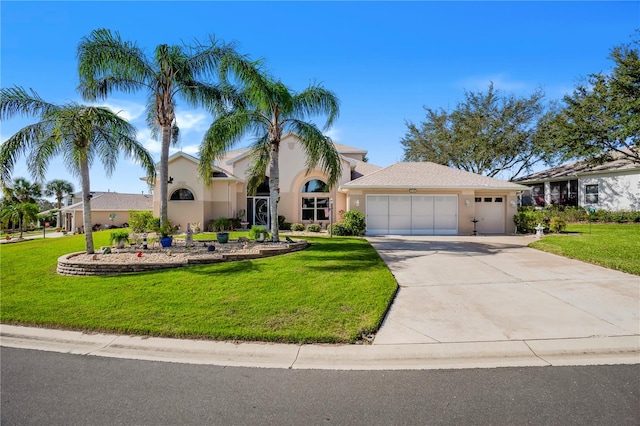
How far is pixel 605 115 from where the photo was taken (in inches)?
896

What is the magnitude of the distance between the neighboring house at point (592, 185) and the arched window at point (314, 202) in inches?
686

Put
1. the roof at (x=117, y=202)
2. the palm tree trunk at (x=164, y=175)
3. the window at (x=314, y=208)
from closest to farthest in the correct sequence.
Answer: the palm tree trunk at (x=164, y=175) → the window at (x=314, y=208) → the roof at (x=117, y=202)

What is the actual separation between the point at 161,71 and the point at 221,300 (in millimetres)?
10803

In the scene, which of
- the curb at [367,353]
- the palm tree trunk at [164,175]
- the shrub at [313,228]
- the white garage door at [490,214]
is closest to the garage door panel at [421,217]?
the white garage door at [490,214]

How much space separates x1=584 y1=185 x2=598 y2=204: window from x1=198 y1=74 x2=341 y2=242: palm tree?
Result: 2409cm

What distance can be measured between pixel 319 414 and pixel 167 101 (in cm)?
1387

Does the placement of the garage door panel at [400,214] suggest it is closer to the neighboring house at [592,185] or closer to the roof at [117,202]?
the neighboring house at [592,185]

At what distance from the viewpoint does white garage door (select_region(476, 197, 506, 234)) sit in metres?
21.5

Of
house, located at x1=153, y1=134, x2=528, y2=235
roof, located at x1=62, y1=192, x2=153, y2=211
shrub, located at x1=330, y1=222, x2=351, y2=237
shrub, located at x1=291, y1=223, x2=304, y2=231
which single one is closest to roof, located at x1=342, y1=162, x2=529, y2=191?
house, located at x1=153, y1=134, x2=528, y2=235

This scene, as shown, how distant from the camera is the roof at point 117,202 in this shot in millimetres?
39156

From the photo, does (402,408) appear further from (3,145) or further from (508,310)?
(3,145)

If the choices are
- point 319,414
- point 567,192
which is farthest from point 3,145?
point 567,192

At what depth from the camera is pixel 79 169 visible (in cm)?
1157

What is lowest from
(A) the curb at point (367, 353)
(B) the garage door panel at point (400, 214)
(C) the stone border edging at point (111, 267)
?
(A) the curb at point (367, 353)
